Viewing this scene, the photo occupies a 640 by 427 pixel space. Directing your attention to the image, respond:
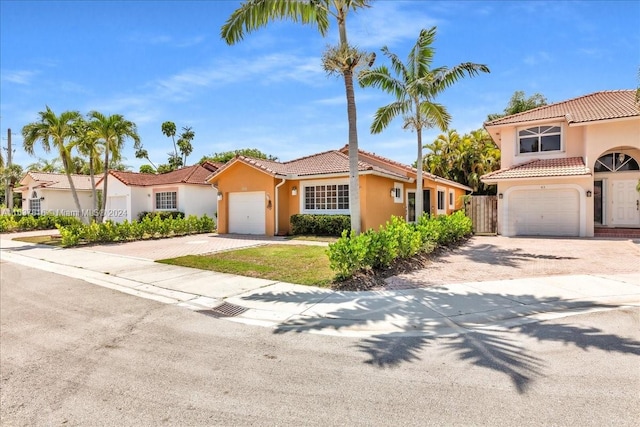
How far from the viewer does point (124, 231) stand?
1797 cm

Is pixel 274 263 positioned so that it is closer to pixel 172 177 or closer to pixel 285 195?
pixel 285 195

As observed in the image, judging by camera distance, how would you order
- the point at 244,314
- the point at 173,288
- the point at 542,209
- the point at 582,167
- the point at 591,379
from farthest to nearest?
the point at 542,209 < the point at 582,167 < the point at 173,288 < the point at 244,314 < the point at 591,379

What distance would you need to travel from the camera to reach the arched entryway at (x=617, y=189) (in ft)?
56.5

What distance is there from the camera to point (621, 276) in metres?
8.20

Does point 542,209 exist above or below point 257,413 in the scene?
above

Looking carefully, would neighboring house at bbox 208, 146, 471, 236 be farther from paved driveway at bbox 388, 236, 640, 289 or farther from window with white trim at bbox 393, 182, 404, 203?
paved driveway at bbox 388, 236, 640, 289

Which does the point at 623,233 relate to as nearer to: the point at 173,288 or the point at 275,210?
the point at 275,210

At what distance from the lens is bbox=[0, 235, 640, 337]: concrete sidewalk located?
5.50m


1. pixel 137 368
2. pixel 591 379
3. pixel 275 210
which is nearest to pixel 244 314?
pixel 137 368

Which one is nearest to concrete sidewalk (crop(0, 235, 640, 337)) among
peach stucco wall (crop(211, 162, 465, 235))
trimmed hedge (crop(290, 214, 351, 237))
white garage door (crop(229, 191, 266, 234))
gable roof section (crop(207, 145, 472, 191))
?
trimmed hedge (crop(290, 214, 351, 237))

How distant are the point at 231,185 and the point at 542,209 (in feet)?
55.1

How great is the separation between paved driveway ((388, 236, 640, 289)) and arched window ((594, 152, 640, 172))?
202 inches

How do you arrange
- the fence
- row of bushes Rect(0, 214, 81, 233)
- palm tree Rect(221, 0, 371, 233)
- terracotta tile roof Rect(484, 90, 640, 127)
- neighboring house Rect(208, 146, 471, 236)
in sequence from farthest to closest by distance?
row of bushes Rect(0, 214, 81, 233)
the fence
neighboring house Rect(208, 146, 471, 236)
terracotta tile roof Rect(484, 90, 640, 127)
palm tree Rect(221, 0, 371, 233)

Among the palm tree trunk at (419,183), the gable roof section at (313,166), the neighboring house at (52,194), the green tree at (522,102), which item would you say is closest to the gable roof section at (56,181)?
the neighboring house at (52,194)
